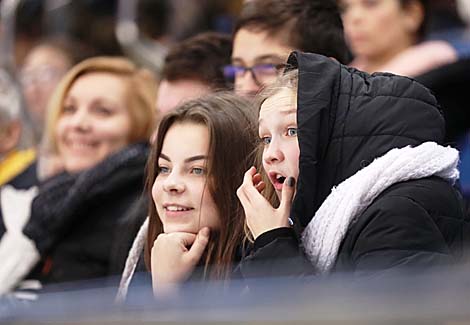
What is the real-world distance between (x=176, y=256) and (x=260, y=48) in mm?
991

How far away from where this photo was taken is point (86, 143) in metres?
4.64

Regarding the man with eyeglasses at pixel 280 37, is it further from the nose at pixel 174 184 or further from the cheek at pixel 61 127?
the cheek at pixel 61 127

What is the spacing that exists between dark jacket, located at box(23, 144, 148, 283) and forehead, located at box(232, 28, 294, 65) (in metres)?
0.87

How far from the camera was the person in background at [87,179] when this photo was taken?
4223 millimetres

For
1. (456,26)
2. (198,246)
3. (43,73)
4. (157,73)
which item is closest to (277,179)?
(198,246)

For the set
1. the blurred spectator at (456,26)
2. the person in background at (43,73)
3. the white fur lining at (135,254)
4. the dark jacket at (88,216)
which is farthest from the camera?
the person in background at (43,73)

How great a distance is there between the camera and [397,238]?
7.45 feet

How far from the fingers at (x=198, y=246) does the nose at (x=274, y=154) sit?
33cm

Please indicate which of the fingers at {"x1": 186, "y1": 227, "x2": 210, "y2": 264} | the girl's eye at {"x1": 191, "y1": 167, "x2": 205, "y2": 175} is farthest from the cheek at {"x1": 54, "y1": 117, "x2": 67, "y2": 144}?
the fingers at {"x1": 186, "y1": 227, "x2": 210, "y2": 264}

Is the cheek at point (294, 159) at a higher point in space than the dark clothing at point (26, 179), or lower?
higher

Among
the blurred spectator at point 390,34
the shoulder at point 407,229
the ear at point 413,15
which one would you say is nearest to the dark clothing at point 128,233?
the shoulder at point 407,229

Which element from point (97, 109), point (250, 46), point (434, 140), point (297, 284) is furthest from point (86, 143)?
point (297, 284)

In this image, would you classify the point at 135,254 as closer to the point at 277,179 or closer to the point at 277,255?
the point at 277,179

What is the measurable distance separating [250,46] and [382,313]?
2306 mm
